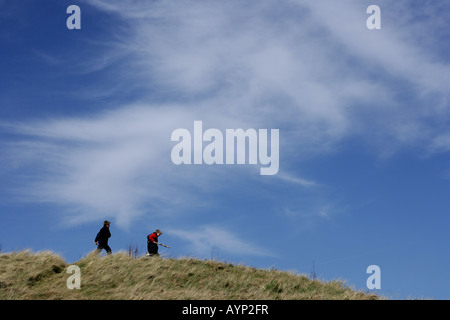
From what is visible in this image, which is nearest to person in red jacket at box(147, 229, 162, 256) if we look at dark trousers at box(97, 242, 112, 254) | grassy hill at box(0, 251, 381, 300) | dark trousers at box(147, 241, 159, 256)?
dark trousers at box(147, 241, 159, 256)

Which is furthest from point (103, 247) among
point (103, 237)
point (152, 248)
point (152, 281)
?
point (152, 281)

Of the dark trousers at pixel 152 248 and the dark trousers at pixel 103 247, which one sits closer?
the dark trousers at pixel 103 247

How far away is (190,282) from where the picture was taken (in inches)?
914

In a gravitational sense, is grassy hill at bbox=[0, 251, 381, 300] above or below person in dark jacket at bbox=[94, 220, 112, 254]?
below

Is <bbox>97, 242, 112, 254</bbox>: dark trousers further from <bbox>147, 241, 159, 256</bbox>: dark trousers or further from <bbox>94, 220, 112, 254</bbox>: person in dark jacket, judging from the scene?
<bbox>147, 241, 159, 256</bbox>: dark trousers

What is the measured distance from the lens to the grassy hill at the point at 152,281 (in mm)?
20828

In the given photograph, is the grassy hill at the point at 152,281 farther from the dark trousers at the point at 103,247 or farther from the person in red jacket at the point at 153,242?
the person in red jacket at the point at 153,242

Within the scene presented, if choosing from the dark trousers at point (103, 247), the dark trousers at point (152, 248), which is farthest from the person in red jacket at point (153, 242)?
the dark trousers at point (103, 247)

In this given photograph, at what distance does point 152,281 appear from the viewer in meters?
22.4

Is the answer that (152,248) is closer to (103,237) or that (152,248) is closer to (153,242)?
(153,242)

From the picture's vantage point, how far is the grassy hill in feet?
68.3
